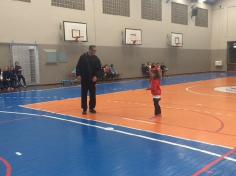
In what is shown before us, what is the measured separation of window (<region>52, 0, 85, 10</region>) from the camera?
18.8 metres

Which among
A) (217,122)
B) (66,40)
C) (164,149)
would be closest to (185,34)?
(66,40)

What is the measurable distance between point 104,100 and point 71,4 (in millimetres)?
10848

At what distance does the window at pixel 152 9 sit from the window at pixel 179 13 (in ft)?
6.52

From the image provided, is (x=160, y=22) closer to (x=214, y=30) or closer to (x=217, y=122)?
(x=214, y=30)

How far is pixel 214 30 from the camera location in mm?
32281

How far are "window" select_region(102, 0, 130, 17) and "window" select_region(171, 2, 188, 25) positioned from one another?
5.98 metres

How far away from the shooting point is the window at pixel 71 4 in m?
18.8

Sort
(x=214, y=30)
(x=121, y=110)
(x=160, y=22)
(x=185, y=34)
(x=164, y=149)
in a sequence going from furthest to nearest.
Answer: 1. (x=214, y=30)
2. (x=185, y=34)
3. (x=160, y=22)
4. (x=121, y=110)
5. (x=164, y=149)

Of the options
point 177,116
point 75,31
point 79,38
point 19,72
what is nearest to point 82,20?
point 75,31

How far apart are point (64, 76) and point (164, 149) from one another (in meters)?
15.5

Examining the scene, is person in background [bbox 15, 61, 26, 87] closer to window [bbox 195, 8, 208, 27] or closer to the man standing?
the man standing

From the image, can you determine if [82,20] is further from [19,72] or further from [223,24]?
[223,24]

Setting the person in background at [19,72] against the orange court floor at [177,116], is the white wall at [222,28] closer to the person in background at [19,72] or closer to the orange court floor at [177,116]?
the person in background at [19,72]

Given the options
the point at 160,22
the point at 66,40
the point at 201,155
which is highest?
the point at 160,22
